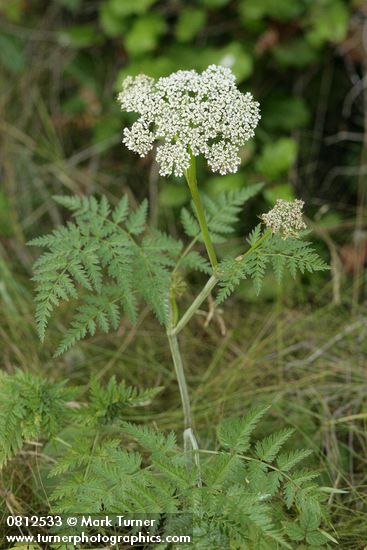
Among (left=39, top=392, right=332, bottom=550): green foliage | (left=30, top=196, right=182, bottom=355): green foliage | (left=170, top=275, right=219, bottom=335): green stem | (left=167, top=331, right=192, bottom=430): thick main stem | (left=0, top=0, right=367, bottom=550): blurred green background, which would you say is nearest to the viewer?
(left=39, top=392, right=332, bottom=550): green foliage

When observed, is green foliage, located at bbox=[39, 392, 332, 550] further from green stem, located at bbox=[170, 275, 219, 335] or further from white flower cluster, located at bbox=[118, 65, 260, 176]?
white flower cluster, located at bbox=[118, 65, 260, 176]

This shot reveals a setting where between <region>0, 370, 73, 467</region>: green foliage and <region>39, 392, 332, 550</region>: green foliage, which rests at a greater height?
<region>0, 370, 73, 467</region>: green foliage

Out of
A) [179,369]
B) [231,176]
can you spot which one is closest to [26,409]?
[179,369]

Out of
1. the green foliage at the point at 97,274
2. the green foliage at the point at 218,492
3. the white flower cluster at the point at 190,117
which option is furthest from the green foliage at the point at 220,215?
the green foliage at the point at 218,492

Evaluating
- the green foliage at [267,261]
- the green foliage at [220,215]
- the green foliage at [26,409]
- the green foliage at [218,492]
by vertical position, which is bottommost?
the green foliage at [218,492]

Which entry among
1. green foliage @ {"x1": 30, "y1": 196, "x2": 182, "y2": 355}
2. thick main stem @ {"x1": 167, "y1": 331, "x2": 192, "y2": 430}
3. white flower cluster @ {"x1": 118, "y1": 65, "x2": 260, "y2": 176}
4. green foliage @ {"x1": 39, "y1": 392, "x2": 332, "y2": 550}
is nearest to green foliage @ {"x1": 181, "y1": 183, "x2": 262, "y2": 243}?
green foliage @ {"x1": 30, "y1": 196, "x2": 182, "y2": 355}

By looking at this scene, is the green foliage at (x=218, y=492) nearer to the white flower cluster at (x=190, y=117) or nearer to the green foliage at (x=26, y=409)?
the green foliage at (x=26, y=409)
